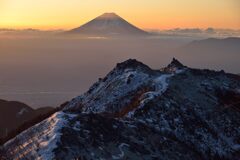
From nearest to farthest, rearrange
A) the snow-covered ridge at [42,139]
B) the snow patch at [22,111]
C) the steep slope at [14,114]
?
1. the snow-covered ridge at [42,139]
2. the steep slope at [14,114]
3. the snow patch at [22,111]

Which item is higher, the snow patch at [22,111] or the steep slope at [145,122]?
the steep slope at [145,122]

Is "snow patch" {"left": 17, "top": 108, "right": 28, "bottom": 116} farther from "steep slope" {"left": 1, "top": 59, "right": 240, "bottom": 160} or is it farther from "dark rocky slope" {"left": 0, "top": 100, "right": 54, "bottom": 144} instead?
"steep slope" {"left": 1, "top": 59, "right": 240, "bottom": 160}

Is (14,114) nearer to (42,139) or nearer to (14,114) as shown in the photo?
(14,114)

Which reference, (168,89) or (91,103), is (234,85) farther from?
(91,103)

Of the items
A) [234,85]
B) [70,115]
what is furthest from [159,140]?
[234,85]

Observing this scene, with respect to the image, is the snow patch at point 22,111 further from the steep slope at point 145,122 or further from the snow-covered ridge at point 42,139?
the snow-covered ridge at point 42,139

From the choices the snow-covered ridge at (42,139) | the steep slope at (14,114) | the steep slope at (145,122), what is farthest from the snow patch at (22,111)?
the snow-covered ridge at (42,139)

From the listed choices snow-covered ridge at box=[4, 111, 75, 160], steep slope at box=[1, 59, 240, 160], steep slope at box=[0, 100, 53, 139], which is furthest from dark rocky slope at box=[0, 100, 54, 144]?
snow-covered ridge at box=[4, 111, 75, 160]

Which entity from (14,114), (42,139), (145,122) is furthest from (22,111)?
(42,139)
